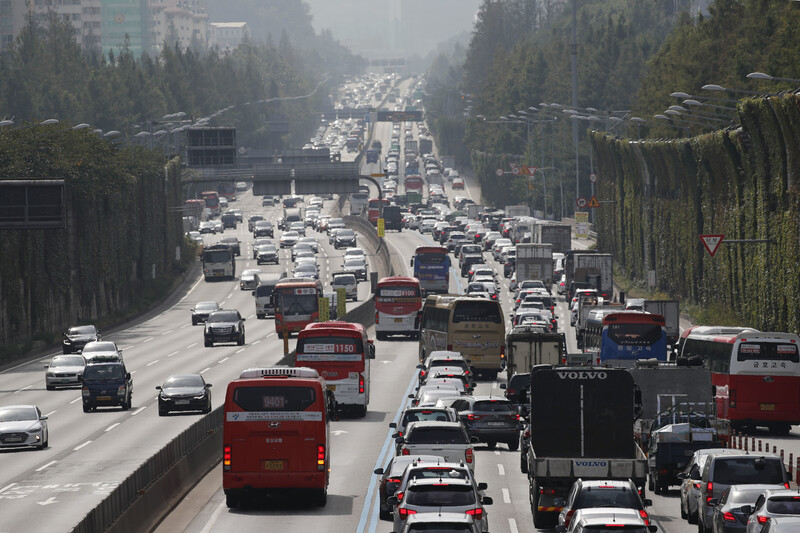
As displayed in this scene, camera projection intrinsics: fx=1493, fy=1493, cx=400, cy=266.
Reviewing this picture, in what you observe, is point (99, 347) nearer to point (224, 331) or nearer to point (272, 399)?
point (224, 331)

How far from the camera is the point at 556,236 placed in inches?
4729

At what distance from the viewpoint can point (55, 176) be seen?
324 feet

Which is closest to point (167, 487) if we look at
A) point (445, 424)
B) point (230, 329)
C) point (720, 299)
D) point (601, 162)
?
point (445, 424)

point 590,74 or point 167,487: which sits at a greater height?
point 590,74

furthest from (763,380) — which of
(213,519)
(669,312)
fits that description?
(669,312)

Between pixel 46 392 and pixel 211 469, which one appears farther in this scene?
pixel 46 392

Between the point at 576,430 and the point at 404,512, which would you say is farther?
the point at 576,430

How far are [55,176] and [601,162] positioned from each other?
187ft

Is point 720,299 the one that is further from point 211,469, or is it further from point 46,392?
point 211,469

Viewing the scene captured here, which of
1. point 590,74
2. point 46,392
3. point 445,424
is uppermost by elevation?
point 590,74

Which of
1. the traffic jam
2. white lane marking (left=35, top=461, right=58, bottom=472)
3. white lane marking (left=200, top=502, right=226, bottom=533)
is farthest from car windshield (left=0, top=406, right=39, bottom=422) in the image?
white lane marking (left=200, top=502, right=226, bottom=533)

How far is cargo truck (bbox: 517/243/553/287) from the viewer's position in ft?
347

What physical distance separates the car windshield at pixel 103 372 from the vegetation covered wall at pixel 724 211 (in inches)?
1120

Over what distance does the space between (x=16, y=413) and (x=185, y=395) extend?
7203 mm
